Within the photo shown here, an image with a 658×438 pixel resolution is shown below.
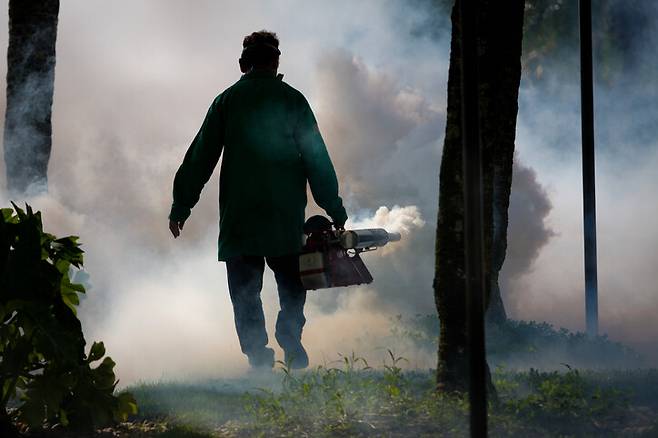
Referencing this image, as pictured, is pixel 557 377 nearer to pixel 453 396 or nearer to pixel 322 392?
pixel 453 396

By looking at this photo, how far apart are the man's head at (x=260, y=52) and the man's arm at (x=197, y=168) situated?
39 centimetres

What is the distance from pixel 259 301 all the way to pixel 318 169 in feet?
3.67

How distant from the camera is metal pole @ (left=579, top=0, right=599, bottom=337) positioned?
11.5m

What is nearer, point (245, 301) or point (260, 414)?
point (260, 414)

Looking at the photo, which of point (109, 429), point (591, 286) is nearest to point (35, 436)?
point (109, 429)

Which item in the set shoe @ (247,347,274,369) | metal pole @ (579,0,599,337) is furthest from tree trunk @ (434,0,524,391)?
metal pole @ (579,0,599,337)

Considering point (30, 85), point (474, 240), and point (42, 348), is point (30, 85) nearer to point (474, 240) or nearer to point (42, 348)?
point (42, 348)

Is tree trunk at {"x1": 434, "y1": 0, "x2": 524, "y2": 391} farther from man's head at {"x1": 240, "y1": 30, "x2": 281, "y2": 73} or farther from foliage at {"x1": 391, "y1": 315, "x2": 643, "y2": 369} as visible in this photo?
foliage at {"x1": 391, "y1": 315, "x2": 643, "y2": 369}

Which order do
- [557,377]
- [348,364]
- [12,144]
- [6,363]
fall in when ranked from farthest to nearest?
[12,144], [557,377], [348,364], [6,363]

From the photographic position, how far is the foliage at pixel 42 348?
6578mm

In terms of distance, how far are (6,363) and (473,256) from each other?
3.44 metres

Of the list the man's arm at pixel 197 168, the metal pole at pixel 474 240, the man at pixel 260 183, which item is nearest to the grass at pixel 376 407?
the man at pixel 260 183

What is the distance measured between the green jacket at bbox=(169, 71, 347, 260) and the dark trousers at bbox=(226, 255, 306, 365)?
0.14 meters

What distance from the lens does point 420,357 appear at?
39.0 ft
